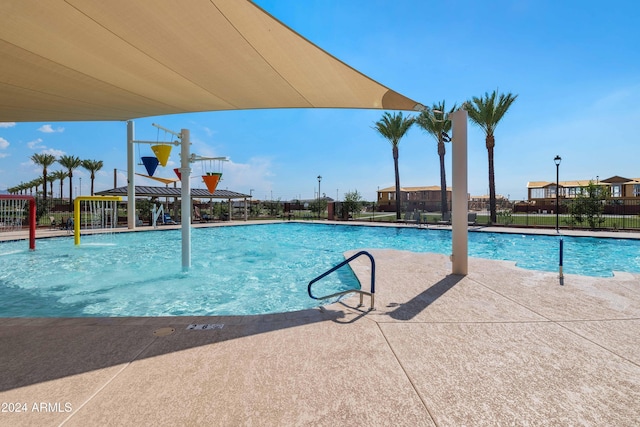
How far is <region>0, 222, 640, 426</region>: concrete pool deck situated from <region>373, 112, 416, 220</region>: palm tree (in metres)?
22.9

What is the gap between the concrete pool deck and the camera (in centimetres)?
198

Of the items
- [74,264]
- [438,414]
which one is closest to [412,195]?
[74,264]

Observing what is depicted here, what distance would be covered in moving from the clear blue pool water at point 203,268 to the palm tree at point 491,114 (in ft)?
23.3

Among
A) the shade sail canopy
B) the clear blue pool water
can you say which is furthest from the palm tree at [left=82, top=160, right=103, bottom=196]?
the shade sail canopy

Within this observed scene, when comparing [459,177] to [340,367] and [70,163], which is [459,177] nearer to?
[340,367]

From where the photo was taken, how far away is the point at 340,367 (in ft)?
8.36

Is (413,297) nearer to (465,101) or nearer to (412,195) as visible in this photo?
(465,101)

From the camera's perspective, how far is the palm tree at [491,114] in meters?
20.8

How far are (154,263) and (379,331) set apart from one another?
27.7 ft

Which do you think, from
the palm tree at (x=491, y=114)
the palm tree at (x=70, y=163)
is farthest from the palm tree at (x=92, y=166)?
the palm tree at (x=491, y=114)

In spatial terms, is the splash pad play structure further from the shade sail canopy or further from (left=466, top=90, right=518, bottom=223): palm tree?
(left=466, top=90, right=518, bottom=223): palm tree

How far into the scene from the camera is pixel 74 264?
9.17m

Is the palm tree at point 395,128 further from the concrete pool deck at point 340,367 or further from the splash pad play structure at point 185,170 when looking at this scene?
the concrete pool deck at point 340,367

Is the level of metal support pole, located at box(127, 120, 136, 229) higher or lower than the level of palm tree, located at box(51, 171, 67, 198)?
lower
